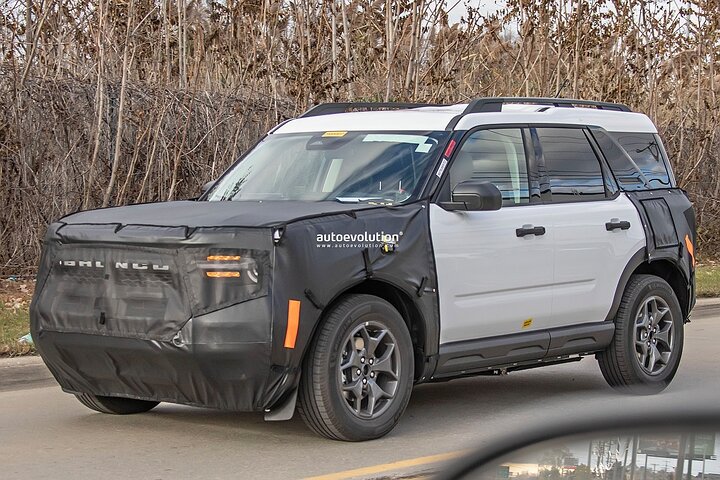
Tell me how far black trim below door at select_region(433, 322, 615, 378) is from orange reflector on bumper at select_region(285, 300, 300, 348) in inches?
45.1

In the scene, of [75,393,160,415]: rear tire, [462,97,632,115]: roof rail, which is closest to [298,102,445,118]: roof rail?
[462,97,632,115]: roof rail

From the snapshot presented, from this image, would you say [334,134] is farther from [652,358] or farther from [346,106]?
[652,358]

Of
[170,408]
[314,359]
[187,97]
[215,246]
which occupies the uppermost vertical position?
[187,97]

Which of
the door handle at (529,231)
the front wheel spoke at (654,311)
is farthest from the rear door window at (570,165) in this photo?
the front wheel spoke at (654,311)

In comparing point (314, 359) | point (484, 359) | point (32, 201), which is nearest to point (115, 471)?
point (314, 359)

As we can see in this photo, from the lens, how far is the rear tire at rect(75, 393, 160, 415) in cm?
747

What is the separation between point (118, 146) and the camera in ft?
45.2

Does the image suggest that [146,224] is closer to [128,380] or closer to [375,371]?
[128,380]

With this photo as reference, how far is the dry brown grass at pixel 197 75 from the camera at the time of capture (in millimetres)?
13484

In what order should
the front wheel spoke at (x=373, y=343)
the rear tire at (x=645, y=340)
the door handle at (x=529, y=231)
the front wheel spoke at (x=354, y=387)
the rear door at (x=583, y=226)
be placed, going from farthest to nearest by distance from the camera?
the rear tire at (x=645, y=340), the rear door at (x=583, y=226), the door handle at (x=529, y=231), the front wheel spoke at (x=373, y=343), the front wheel spoke at (x=354, y=387)

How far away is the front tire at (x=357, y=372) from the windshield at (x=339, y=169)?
0.82 m

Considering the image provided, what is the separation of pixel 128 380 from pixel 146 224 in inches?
33.0

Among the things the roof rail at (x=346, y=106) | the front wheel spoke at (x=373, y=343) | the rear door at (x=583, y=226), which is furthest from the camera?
the roof rail at (x=346, y=106)

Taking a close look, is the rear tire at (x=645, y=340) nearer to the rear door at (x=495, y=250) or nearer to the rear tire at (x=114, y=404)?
the rear door at (x=495, y=250)
